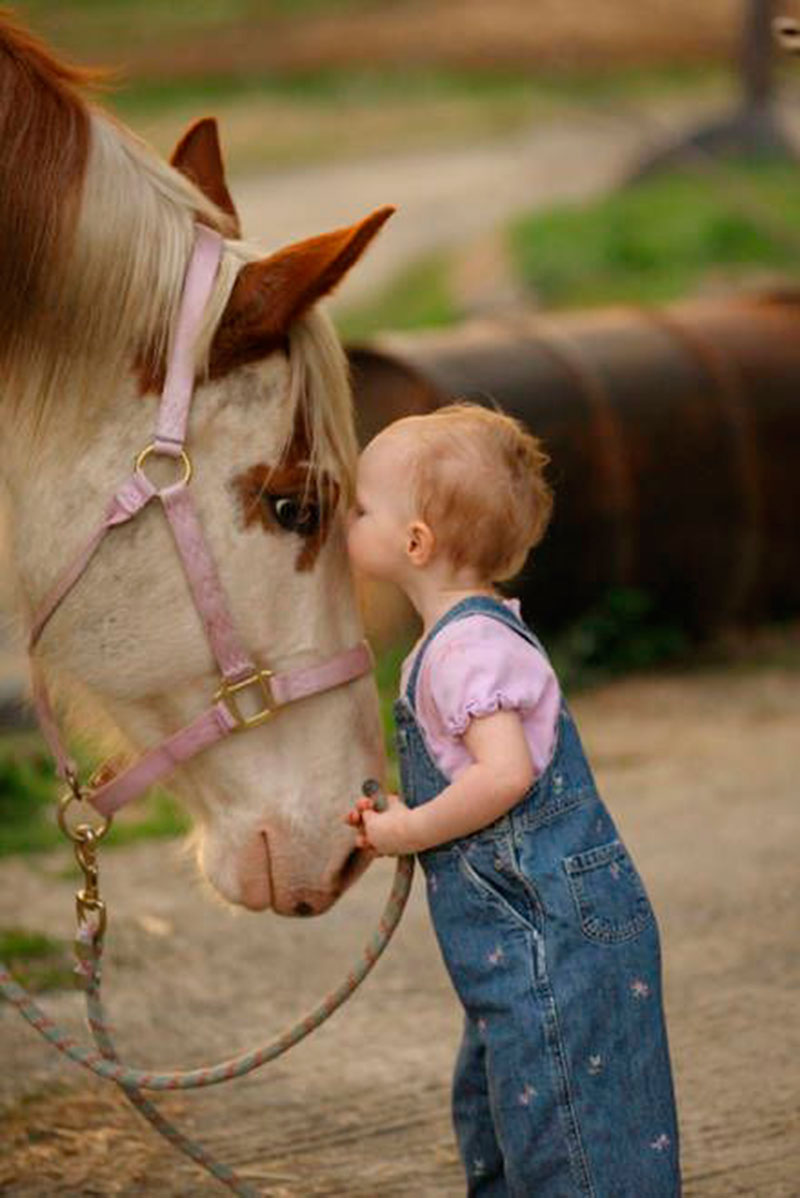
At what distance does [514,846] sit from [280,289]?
707 mm

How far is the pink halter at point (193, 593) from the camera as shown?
2.65m

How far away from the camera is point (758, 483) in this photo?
688 centimetres

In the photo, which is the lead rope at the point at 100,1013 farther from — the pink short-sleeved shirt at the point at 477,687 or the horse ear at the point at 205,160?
the horse ear at the point at 205,160

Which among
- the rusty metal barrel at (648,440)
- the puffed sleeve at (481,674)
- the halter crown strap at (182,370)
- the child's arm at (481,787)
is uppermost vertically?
the halter crown strap at (182,370)

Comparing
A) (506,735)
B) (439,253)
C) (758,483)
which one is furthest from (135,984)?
(439,253)

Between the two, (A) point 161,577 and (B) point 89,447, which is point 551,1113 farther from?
(B) point 89,447

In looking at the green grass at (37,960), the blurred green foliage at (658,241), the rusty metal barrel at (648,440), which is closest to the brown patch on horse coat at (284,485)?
the green grass at (37,960)

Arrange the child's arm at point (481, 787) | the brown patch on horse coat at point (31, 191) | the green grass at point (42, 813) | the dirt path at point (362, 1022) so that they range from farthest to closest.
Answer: the green grass at point (42, 813)
the dirt path at point (362, 1022)
the brown patch on horse coat at point (31, 191)
the child's arm at point (481, 787)

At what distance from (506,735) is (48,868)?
2736mm

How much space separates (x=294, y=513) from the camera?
106 inches

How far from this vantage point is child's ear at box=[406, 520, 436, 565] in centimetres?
258

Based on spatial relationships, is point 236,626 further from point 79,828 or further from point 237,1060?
point 237,1060

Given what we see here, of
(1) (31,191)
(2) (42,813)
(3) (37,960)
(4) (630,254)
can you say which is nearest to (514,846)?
(1) (31,191)

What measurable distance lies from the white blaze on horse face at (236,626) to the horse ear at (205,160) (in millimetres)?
426
